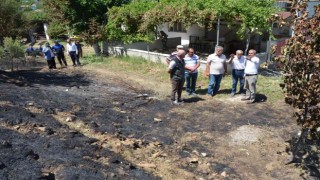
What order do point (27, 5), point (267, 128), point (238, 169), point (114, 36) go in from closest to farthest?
point (238, 169)
point (267, 128)
point (114, 36)
point (27, 5)

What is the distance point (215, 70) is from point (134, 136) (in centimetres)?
388

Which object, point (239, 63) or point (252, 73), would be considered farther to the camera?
point (239, 63)

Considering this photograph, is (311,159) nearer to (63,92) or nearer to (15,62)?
(63,92)

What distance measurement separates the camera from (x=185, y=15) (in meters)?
14.0

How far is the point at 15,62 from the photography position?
1602 centimetres

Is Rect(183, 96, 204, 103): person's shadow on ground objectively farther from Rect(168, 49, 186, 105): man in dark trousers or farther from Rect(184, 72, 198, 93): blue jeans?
Rect(168, 49, 186, 105): man in dark trousers

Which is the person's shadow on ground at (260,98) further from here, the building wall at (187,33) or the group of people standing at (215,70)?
the building wall at (187,33)

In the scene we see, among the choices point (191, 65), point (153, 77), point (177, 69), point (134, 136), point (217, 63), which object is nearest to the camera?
point (134, 136)

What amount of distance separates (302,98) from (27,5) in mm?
25503

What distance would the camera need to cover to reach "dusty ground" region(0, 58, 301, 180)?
18.0 ft

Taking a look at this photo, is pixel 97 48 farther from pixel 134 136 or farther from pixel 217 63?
pixel 134 136

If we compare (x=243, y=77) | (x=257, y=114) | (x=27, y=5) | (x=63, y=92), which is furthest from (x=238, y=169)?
(x=27, y=5)

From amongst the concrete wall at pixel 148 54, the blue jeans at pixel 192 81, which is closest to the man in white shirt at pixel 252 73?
the blue jeans at pixel 192 81

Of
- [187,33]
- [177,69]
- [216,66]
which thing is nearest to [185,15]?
[216,66]
